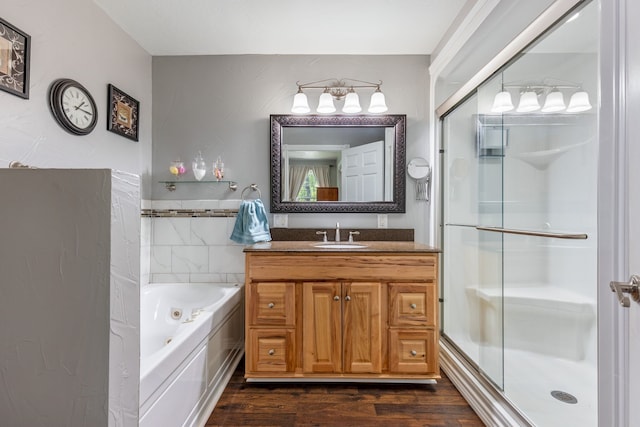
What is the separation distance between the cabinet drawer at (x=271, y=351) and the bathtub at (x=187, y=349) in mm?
206

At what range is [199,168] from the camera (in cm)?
245

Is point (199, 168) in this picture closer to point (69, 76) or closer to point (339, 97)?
point (69, 76)

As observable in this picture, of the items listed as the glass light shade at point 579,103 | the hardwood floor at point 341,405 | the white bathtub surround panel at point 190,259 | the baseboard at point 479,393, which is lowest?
the hardwood floor at point 341,405

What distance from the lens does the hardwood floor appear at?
5.48ft

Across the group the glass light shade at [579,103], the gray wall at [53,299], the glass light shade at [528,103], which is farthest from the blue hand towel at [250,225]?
the glass light shade at [579,103]

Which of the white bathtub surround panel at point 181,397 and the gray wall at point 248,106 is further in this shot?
the gray wall at point 248,106

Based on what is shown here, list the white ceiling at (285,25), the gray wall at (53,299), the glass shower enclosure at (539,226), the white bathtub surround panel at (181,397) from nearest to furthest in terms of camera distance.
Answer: the gray wall at (53,299)
the white bathtub surround panel at (181,397)
the glass shower enclosure at (539,226)
the white ceiling at (285,25)

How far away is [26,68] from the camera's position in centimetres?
146

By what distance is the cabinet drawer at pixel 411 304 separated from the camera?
193 cm

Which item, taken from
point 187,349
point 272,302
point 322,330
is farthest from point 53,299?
point 322,330

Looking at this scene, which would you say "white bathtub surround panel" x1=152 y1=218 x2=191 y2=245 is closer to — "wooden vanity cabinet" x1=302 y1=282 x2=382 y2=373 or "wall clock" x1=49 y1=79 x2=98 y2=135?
"wall clock" x1=49 y1=79 x2=98 y2=135

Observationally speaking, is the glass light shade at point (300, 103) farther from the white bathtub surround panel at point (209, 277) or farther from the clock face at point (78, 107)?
the white bathtub surround panel at point (209, 277)

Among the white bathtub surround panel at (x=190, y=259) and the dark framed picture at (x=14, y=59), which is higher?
the dark framed picture at (x=14, y=59)

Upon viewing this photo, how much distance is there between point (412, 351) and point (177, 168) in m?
2.08
